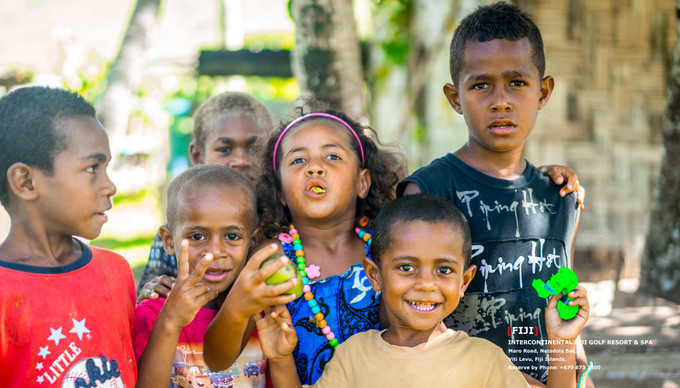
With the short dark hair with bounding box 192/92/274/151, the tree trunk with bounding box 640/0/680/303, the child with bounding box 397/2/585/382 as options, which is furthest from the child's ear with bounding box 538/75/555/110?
the tree trunk with bounding box 640/0/680/303

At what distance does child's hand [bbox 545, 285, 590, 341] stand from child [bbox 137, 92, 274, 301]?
1.63 metres

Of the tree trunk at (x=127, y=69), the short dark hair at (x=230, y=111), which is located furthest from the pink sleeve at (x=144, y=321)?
the tree trunk at (x=127, y=69)

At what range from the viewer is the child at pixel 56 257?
2061mm

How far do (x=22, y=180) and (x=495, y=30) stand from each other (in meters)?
1.88

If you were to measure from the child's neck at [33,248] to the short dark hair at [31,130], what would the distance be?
13 centimetres

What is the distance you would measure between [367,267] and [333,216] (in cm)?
40

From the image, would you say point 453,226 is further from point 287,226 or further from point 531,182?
point 287,226

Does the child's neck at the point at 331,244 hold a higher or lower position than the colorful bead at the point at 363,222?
lower

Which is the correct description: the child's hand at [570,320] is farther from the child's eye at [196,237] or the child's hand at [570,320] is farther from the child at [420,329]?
the child's eye at [196,237]

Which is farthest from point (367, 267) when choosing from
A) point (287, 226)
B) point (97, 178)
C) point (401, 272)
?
point (97, 178)

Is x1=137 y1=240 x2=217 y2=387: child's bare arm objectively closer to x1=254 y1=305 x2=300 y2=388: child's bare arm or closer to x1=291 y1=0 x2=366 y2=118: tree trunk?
x1=254 y1=305 x2=300 y2=388: child's bare arm

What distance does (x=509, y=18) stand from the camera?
276cm

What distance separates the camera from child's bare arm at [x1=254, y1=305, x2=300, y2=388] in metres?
2.34

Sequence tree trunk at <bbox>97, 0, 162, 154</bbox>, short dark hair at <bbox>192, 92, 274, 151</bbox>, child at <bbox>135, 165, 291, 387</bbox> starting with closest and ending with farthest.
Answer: child at <bbox>135, 165, 291, 387</bbox> → short dark hair at <bbox>192, 92, 274, 151</bbox> → tree trunk at <bbox>97, 0, 162, 154</bbox>
